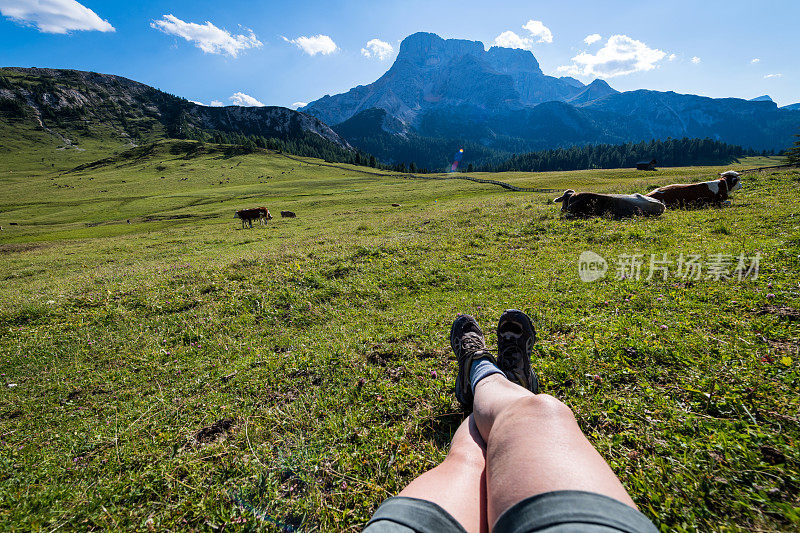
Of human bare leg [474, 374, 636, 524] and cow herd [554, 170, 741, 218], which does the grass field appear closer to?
human bare leg [474, 374, 636, 524]

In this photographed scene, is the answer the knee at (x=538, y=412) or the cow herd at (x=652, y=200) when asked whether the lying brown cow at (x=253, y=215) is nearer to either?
the cow herd at (x=652, y=200)

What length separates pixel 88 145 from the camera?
185 metres

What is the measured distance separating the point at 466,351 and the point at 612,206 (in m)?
14.9

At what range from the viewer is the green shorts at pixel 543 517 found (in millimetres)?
1996

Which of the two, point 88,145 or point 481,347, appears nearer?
point 481,347

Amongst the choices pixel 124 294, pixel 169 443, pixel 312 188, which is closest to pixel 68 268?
pixel 124 294

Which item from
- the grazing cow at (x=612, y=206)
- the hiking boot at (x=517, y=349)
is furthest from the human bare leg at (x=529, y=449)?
the grazing cow at (x=612, y=206)

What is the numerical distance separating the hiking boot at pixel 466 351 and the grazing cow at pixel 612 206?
13162 millimetres

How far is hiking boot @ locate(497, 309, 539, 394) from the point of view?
471cm

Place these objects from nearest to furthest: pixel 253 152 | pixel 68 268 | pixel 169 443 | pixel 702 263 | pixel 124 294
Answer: pixel 169 443
pixel 702 263
pixel 124 294
pixel 68 268
pixel 253 152

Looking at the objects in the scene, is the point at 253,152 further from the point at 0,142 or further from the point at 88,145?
the point at 0,142

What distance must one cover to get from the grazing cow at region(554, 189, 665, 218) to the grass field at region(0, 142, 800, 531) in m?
2.46

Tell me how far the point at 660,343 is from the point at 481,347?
2860 millimetres

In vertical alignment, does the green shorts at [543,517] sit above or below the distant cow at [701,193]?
below
